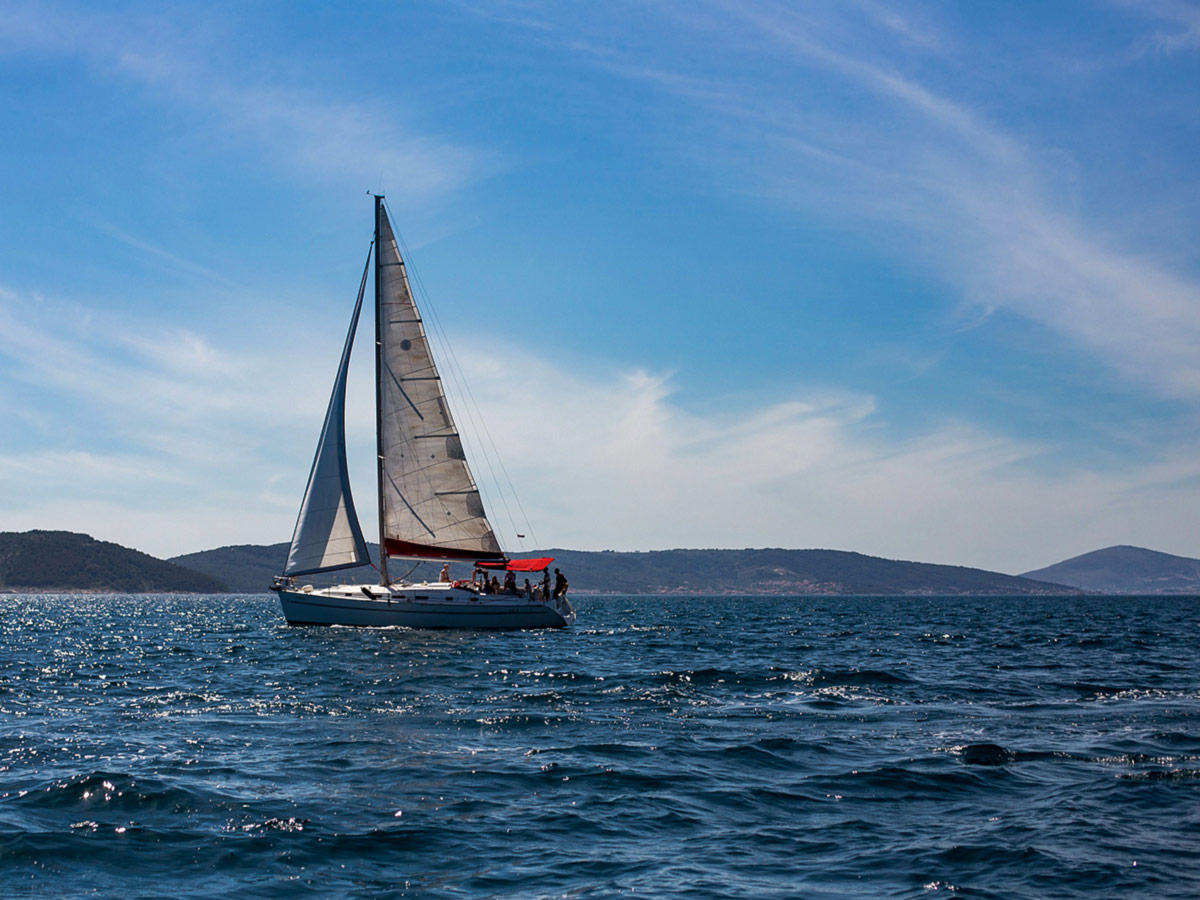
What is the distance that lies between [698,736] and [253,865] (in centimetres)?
831

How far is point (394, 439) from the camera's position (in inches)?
1590

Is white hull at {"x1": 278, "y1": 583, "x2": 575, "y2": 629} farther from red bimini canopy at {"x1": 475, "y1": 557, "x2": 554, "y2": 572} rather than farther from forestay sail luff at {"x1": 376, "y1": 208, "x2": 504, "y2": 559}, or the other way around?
forestay sail luff at {"x1": 376, "y1": 208, "x2": 504, "y2": 559}

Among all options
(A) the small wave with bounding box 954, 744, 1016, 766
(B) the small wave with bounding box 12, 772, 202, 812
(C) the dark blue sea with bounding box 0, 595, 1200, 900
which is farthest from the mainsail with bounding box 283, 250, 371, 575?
(A) the small wave with bounding box 954, 744, 1016, 766

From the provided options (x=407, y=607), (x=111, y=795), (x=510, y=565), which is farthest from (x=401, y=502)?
(x=111, y=795)

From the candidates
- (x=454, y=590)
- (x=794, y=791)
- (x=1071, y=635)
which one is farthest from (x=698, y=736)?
(x=1071, y=635)

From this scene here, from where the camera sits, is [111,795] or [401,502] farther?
[401,502]

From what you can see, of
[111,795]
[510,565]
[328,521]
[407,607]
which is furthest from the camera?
[510,565]

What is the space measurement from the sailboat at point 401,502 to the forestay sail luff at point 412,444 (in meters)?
0.05

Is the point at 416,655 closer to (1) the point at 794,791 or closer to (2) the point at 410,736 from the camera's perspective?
(2) the point at 410,736

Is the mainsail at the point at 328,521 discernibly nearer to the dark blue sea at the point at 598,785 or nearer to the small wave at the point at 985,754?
the dark blue sea at the point at 598,785

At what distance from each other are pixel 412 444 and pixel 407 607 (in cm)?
725

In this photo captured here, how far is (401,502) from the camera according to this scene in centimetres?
4056

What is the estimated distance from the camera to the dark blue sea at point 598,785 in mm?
8484

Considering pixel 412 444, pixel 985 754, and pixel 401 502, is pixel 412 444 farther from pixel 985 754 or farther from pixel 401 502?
pixel 985 754
